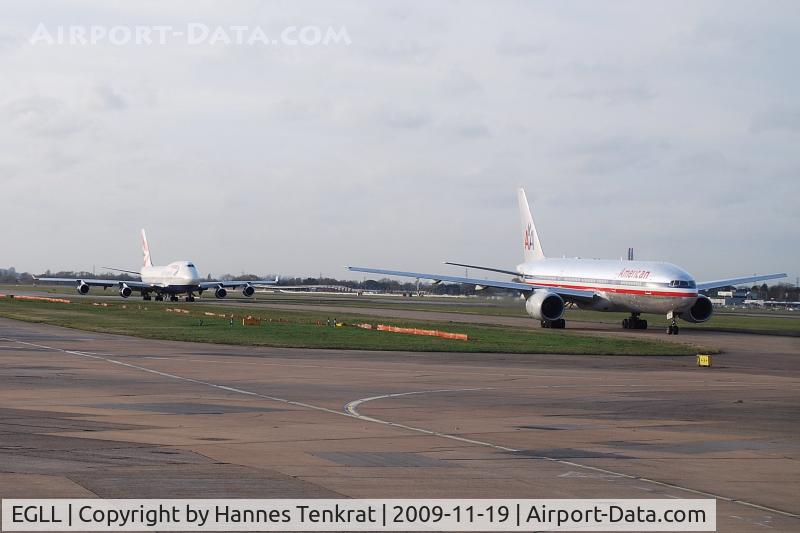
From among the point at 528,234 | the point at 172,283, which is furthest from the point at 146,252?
the point at 528,234

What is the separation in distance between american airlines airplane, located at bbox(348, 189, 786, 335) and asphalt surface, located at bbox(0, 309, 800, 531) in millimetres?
22802

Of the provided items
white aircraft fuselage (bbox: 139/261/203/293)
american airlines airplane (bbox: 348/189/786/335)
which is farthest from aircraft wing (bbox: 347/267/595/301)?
white aircraft fuselage (bbox: 139/261/203/293)

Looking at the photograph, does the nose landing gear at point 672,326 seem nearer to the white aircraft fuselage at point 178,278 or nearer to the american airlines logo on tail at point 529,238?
the american airlines logo on tail at point 529,238

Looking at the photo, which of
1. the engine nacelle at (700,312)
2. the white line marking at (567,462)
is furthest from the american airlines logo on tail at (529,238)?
the white line marking at (567,462)

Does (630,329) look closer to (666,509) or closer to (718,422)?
(718,422)

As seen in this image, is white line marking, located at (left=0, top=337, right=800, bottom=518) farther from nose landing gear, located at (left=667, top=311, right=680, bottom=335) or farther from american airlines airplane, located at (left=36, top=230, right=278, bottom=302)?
american airlines airplane, located at (left=36, top=230, right=278, bottom=302)

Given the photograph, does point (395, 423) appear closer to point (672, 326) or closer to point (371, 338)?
point (371, 338)

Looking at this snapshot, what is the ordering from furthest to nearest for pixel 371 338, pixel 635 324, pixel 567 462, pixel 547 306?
pixel 635 324 → pixel 547 306 → pixel 371 338 → pixel 567 462

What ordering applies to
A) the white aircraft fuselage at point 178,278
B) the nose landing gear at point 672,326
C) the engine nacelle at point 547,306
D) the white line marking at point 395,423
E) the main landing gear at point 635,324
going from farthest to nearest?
1. the white aircraft fuselage at point 178,278
2. the main landing gear at point 635,324
3. the engine nacelle at point 547,306
4. the nose landing gear at point 672,326
5. the white line marking at point 395,423

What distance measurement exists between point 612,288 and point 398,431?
1772 inches

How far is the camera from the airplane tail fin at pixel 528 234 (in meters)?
77.3

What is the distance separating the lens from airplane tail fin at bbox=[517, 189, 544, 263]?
77312mm

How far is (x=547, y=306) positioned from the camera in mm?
61188

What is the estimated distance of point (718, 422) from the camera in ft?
67.3
